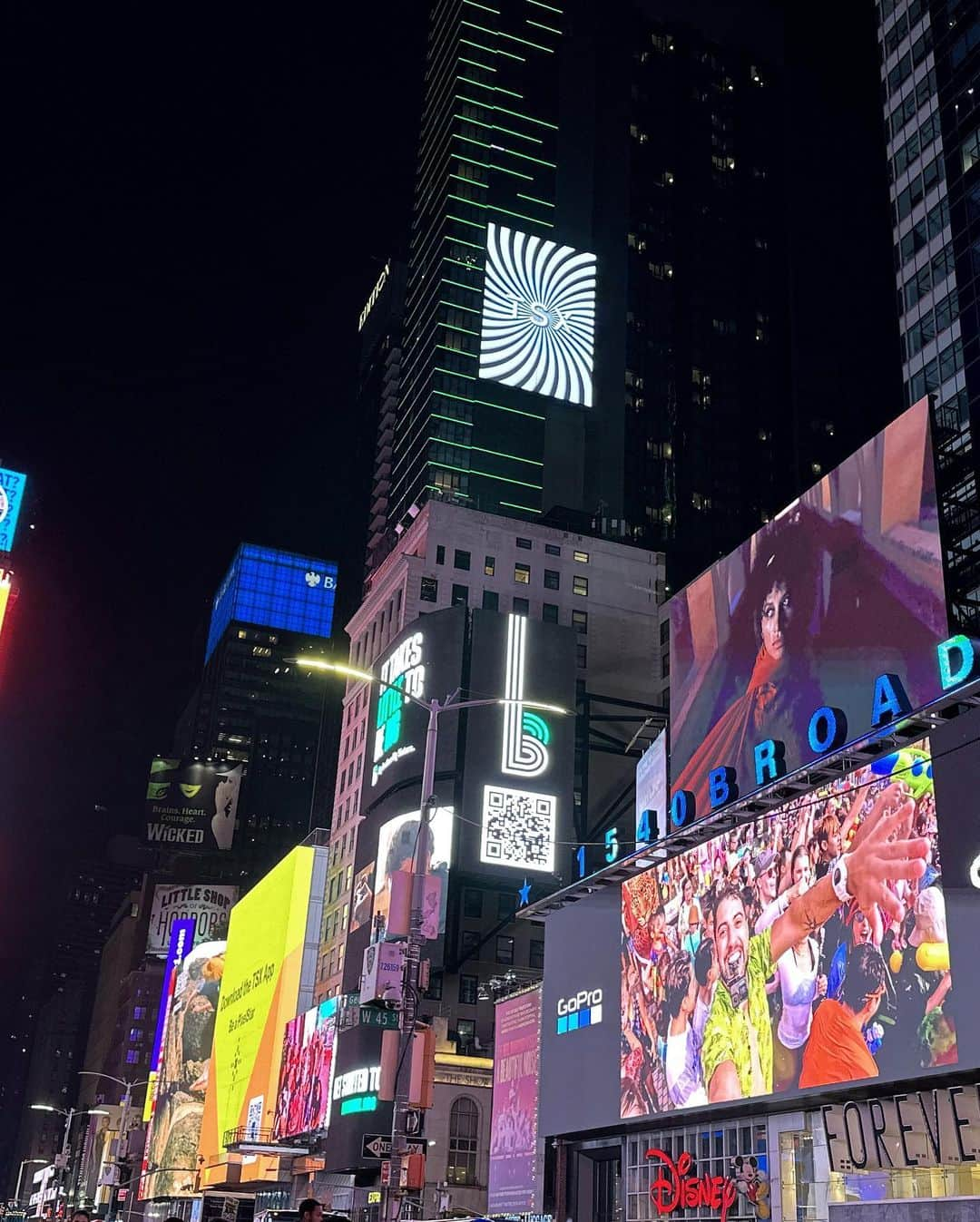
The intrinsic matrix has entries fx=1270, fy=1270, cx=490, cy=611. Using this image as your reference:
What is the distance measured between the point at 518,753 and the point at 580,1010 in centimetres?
3890

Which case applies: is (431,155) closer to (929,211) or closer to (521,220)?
(521,220)

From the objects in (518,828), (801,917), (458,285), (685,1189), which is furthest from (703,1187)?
(458,285)

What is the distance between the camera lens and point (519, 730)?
3469 inches

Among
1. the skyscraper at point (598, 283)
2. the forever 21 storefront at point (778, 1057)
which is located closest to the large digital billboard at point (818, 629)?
the forever 21 storefront at point (778, 1057)

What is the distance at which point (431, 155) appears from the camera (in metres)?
183

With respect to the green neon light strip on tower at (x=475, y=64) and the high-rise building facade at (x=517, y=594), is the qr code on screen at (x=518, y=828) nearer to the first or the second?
the high-rise building facade at (x=517, y=594)

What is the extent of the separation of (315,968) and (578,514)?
49208 mm

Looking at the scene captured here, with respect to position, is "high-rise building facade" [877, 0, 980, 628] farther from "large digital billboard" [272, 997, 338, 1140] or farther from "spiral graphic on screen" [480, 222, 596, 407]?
"spiral graphic on screen" [480, 222, 596, 407]

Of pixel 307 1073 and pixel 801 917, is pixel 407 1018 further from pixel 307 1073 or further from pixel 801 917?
pixel 307 1073

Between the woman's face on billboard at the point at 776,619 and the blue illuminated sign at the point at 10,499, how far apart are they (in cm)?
6255

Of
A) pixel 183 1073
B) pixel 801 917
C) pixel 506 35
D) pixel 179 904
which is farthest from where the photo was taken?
pixel 179 904

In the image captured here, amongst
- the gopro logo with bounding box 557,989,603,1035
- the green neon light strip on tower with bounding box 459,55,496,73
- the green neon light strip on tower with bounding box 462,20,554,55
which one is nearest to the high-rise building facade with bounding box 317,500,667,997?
the gopro logo with bounding box 557,989,603,1035

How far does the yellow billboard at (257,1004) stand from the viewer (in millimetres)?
97000

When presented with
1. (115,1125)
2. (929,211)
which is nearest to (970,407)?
(929,211)
